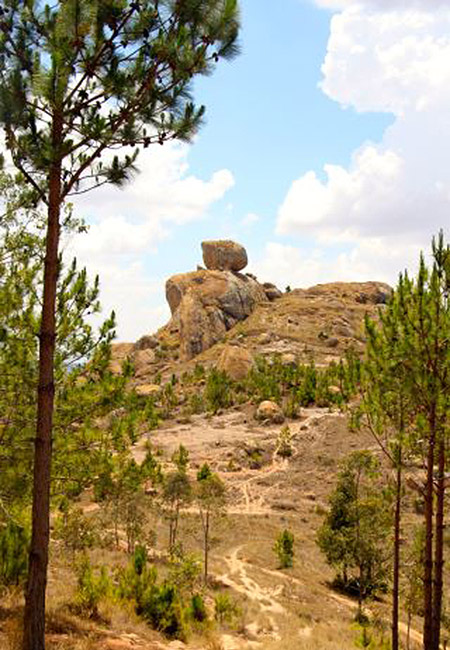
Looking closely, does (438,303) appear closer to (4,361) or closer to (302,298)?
(4,361)

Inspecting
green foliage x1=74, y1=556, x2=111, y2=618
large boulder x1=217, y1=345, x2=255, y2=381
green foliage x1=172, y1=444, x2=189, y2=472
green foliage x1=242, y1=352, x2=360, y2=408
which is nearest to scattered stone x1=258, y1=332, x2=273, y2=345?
large boulder x1=217, y1=345, x2=255, y2=381

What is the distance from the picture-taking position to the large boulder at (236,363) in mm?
84938

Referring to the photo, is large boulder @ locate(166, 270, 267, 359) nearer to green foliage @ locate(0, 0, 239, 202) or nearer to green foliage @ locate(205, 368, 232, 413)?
green foliage @ locate(205, 368, 232, 413)

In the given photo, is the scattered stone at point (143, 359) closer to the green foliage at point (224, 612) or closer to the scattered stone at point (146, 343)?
the scattered stone at point (146, 343)

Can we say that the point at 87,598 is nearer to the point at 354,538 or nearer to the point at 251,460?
the point at 354,538

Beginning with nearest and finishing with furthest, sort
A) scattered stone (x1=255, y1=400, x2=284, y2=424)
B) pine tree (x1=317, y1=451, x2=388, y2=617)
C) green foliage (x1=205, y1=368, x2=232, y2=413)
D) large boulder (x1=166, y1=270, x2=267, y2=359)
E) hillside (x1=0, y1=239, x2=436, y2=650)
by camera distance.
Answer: hillside (x1=0, y1=239, x2=436, y2=650) → pine tree (x1=317, y1=451, x2=388, y2=617) → scattered stone (x1=255, y1=400, x2=284, y2=424) → green foliage (x1=205, y1=368, x2=232, y2=413) → large boulder (x1=166, y1=270, x2=267, y2=359)

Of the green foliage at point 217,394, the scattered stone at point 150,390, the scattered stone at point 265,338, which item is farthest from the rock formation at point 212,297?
the green foliage at point 217,394

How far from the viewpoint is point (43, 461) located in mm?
8328

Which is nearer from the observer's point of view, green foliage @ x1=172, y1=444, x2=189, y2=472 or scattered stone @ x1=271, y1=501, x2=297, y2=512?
scattered stone @ x1=271, y1=501, x2=297, y2=512

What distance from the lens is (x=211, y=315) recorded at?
110 metres

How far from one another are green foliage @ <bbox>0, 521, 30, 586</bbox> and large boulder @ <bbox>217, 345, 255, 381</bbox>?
238 ft

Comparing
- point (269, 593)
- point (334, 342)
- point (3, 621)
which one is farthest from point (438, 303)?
point (334, 342)

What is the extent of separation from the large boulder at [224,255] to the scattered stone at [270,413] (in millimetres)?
56870

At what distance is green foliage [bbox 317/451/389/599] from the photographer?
30.2m
